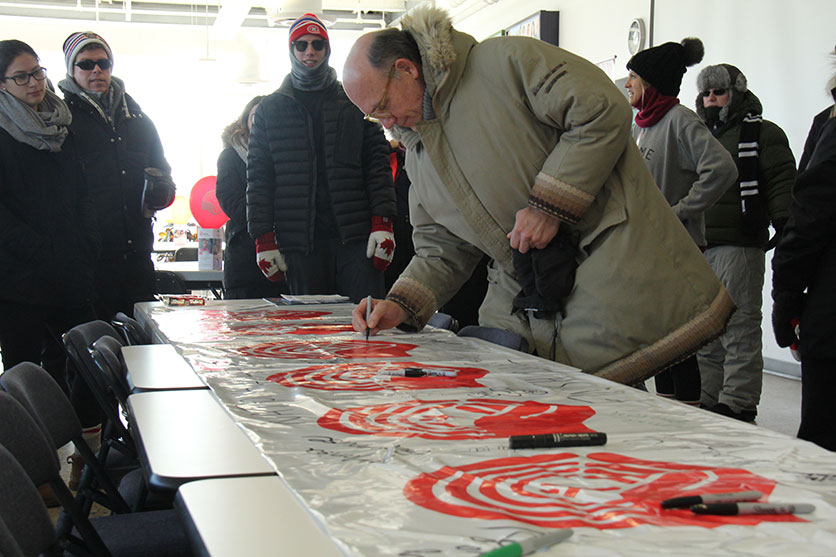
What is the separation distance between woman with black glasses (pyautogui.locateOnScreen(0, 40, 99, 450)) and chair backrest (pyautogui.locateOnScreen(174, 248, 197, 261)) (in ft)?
13.6

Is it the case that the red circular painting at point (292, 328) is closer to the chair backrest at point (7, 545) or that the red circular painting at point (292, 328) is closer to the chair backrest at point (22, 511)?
the chair backrest at point (22, 511)

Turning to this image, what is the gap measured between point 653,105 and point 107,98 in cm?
241

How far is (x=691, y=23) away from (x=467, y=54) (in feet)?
15.9

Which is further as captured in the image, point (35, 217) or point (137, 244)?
point (137, 244)

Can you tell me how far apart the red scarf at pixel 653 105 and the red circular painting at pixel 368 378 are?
233cm

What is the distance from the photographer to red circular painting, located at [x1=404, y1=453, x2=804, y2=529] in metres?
0.85

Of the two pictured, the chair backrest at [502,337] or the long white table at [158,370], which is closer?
the long white table at [158,370]

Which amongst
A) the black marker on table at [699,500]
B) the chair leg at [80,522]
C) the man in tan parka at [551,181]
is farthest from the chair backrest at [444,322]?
the black marker on table at [699,500]

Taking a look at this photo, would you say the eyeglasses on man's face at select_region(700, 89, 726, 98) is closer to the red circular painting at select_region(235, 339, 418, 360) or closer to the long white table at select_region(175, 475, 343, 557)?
the red circular painting at select_region(235, 339, 418, 360)

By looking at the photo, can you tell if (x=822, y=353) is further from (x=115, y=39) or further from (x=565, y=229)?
(x=115, y=39)

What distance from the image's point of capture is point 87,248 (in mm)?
3395

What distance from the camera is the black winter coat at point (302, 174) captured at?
3.67 meters

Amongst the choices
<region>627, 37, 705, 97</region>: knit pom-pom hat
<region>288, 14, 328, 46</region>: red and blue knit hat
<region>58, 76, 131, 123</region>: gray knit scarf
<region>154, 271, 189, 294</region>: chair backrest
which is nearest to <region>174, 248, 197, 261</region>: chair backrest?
<region>154, 271, 189, 294</region>: chair backrest

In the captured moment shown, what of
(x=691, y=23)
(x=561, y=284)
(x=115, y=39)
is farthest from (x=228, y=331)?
(x=115, y=39)
